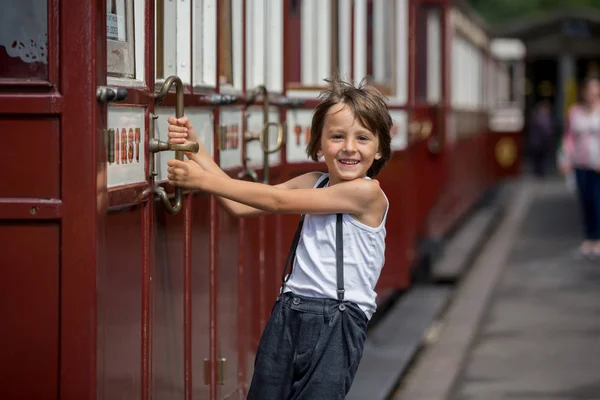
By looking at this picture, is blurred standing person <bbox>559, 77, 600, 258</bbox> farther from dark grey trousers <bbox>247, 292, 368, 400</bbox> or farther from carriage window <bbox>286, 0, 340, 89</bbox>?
dark grey trousers <bbox>247, 292, 368, 400</bbox>

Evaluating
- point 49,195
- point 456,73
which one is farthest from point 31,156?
point 456,73

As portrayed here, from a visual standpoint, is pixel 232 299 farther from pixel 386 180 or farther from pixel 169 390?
pixel 386 180

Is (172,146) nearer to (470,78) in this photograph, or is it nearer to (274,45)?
(274,45)

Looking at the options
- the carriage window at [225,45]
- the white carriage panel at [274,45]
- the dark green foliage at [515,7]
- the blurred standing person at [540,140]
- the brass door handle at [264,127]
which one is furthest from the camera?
the dark green foliage at [515,7]

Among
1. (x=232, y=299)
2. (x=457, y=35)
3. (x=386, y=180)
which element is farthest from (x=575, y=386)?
(x=457, y=35)

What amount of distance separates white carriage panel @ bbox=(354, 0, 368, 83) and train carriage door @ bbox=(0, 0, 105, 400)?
15.5 ft

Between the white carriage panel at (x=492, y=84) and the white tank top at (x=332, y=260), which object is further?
the white carriage panel at (x=492, y=84)

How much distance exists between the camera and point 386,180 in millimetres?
8875

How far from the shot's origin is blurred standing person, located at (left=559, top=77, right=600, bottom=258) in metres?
13.5

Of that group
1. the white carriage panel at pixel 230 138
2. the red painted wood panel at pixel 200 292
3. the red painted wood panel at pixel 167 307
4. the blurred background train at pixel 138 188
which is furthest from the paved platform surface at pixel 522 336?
the red painted wood panel at pixel 167 307

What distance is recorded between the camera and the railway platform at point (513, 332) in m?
7.53

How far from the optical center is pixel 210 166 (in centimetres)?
406

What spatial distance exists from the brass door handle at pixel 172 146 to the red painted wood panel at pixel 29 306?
0.59 m

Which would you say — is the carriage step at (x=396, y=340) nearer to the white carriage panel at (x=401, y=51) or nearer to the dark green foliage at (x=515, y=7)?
the white carriage panel at (x=401, y=51)
